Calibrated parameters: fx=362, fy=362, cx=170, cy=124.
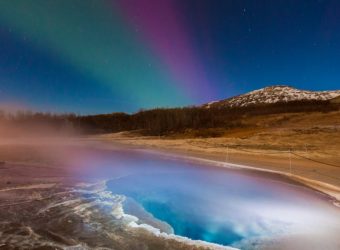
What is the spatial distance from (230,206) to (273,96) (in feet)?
506

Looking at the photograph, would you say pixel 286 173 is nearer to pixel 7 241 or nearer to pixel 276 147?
pixel 276 147

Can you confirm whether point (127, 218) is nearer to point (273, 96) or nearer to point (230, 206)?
point (230, 206)

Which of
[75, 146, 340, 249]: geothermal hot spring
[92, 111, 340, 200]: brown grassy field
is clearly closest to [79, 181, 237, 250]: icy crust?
[75, 146, 340, 249]: geothermal hot spring

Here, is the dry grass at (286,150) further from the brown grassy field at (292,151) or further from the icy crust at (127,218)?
the icy crust at (127,218)

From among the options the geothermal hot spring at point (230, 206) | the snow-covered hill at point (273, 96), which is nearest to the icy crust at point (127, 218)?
the geothermal hot spring at point (230, 206)

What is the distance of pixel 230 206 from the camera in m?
12.3

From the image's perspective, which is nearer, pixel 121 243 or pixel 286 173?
pixel 121 243

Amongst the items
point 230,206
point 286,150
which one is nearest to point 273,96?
point 286,150

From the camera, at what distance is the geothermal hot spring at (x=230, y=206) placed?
30.3 ft

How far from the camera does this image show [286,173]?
731 inches

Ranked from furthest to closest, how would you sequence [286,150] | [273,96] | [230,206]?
1. [273,96]
2. [286,150]
3. [230,206]

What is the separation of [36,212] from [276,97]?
505 ft

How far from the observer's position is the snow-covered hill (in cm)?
14638

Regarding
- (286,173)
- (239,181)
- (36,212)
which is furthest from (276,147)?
(36,212)
